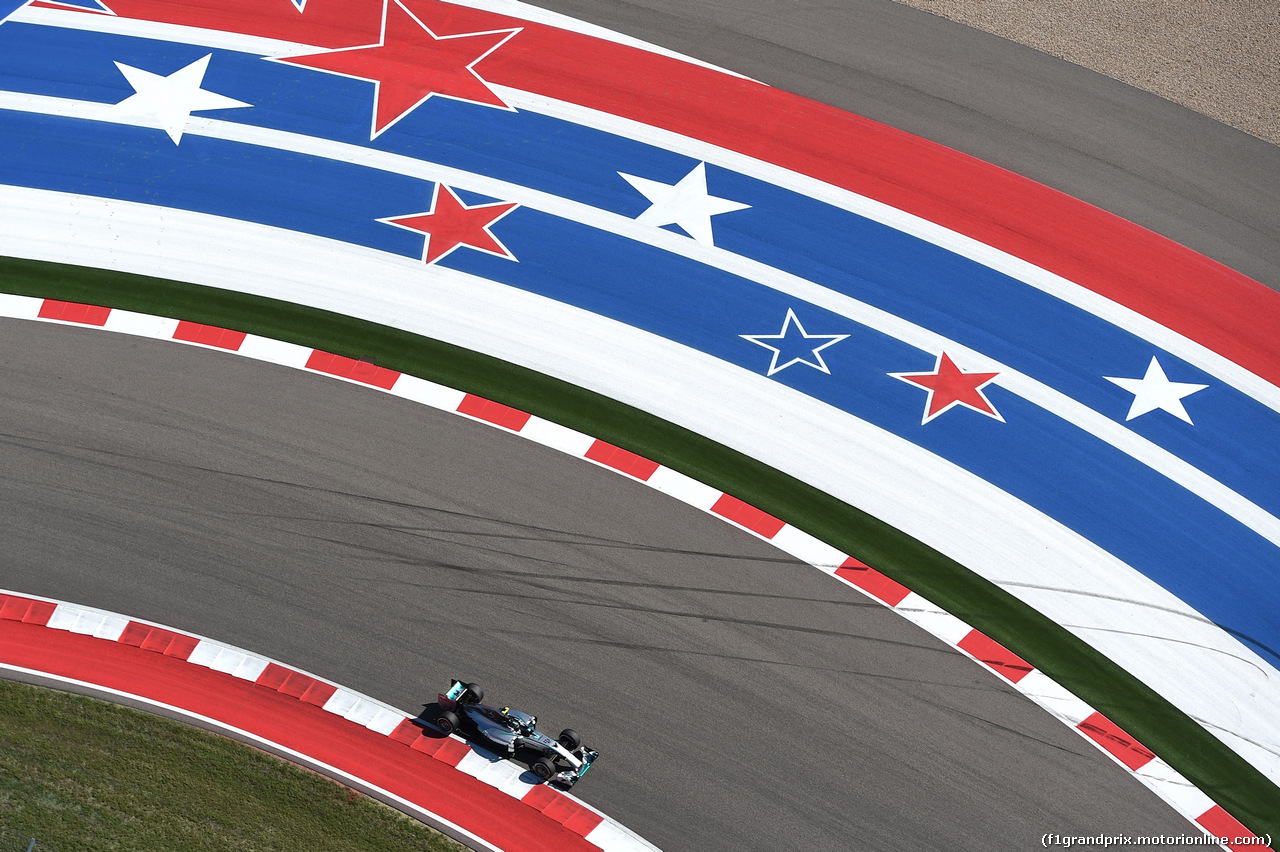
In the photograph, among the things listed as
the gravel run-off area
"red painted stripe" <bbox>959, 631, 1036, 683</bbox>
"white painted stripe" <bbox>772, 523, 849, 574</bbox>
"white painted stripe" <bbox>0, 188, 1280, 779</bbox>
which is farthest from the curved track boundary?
the gravel run-off area

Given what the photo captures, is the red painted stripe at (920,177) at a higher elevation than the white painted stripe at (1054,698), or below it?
higher

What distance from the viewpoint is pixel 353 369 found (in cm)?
1802

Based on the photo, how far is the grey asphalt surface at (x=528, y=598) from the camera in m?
14.6

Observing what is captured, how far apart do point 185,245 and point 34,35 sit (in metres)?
7.10

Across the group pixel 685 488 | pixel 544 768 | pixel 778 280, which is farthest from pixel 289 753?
Result: pixel 778 280

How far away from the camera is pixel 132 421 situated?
17.1 m

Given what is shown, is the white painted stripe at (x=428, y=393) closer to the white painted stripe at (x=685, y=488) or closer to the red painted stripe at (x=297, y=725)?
the white painted stripe at (x=685, y=488)

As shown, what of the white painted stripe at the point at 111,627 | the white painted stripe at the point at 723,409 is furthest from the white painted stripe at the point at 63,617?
the white painted stripe at the point at 723,409

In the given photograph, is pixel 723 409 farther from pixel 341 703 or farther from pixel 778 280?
pixel 341 703

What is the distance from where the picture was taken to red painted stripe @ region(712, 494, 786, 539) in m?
16.8

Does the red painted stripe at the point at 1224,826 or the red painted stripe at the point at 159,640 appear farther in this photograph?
the red painted stripe at the point at 159,640

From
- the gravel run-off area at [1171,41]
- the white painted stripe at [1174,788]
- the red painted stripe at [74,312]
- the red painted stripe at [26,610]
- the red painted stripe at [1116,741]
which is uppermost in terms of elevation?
the gravel run-off area at [1171,41]

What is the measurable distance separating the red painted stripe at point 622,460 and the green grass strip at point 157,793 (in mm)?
6349

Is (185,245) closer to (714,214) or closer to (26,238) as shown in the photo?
(26,238)
